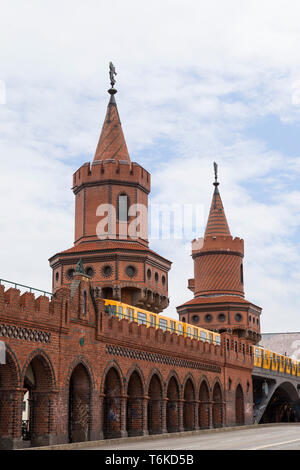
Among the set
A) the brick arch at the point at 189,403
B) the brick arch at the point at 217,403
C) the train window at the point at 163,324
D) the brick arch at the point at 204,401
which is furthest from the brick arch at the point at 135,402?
the brick arch at the point at 217,403

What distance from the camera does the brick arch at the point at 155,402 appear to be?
4025 centimetres

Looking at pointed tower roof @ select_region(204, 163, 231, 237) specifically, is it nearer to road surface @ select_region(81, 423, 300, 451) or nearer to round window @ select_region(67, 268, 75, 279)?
round window @ select_region(67, 268, 75, 279)

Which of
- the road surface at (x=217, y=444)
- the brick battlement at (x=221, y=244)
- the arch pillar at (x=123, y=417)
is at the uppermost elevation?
the brick battlement at (x=221, y=244)

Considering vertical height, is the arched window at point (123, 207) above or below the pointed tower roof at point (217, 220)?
below

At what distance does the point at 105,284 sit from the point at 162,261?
18.5 feet

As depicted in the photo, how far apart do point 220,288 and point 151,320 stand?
26311 millimetres

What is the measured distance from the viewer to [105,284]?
157 ft

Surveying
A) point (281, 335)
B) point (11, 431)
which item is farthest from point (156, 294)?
point (281, 335)

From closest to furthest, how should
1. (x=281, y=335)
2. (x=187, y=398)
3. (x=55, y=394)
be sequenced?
(x=55, y=394) < (x=187, y=398) < (x=281, y=335)

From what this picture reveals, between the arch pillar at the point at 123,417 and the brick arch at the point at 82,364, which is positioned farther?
the arch pillar at the point at 123,417

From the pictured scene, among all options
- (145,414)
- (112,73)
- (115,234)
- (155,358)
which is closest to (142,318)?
(155,358)

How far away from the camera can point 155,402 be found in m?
40.7

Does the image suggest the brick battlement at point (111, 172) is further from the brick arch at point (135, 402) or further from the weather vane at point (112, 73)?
the brick arch at point (135, 402)
